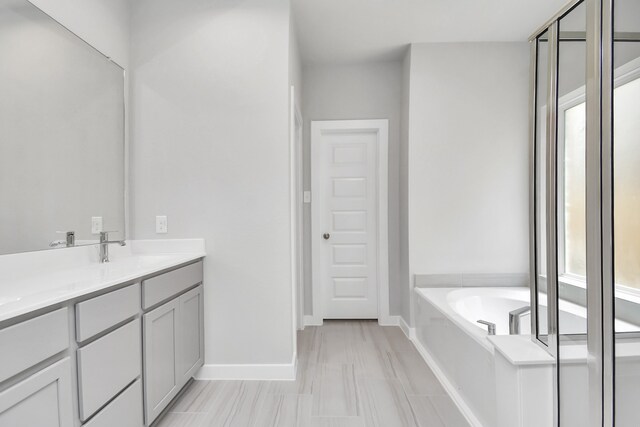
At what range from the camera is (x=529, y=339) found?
1.36 metres

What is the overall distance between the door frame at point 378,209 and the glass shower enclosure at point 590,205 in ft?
7.26

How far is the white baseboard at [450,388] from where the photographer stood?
180cm

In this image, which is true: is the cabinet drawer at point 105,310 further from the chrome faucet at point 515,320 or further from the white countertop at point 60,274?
the chrome faucet at point 515,320

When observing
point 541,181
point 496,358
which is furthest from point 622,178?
point 496,358

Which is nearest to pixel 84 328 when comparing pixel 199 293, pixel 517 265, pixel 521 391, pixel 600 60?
pixel 199 293

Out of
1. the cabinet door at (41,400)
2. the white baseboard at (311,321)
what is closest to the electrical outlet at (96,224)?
the cabinet door at (41,400)

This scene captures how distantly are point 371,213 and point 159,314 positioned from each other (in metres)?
2.34

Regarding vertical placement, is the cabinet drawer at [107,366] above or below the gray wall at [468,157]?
below

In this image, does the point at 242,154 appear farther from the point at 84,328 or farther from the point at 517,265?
the point at 517,265

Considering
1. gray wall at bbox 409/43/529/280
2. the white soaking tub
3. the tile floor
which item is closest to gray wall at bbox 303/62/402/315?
gray wall at bbox 409/43/529/280

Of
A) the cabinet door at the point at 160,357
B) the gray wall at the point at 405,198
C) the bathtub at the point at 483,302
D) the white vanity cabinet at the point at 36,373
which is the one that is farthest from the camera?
the gray wall at the point at 405,198

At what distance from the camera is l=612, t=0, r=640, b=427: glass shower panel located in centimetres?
82

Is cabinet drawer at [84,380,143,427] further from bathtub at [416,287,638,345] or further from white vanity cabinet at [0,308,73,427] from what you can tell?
bathtub at [416,287,638,345]

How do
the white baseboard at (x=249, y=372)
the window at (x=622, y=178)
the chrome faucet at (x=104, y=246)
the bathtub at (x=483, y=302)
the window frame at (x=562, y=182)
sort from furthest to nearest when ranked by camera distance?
the bathtub at (x=483, y=302), the white baseboard at (x=249, y=372), the chrome faucet at (x=104, y=246), the window frame at (x=562, y=182), the window at (x=622, y=178)
